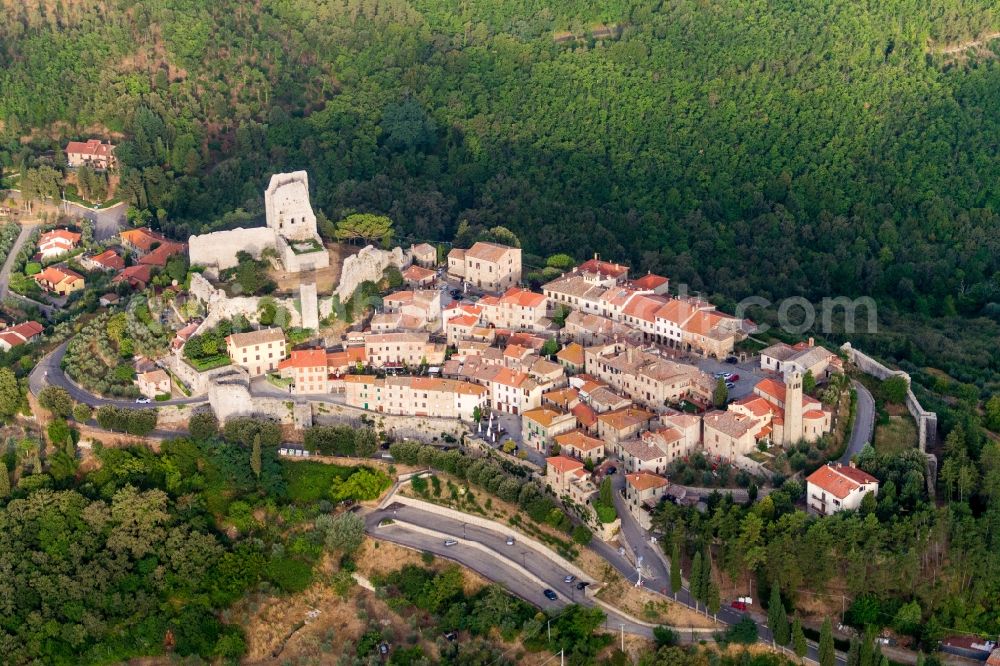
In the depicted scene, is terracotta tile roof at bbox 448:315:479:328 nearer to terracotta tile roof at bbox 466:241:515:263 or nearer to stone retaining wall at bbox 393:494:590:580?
terracotta tile roof at bbox 466:241:515:263

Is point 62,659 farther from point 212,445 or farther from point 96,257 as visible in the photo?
point 96,257

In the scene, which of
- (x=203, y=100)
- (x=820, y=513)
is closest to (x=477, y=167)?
(x=203, y=100)

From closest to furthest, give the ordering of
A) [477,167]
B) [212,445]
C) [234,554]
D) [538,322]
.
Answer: [234,554], [212,445], [538,322], [477,167]

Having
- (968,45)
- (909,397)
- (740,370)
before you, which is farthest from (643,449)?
(968,45)

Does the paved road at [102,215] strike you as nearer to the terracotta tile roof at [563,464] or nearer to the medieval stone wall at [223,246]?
the medieval stone wall at [223,246]

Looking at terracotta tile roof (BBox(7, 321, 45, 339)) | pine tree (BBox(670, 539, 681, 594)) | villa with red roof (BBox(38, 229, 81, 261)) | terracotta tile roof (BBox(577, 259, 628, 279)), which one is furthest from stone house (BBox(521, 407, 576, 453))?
villa with red roof (BBox(38, 229, 81, 261))

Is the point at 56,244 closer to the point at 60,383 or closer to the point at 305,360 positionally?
the point at 60,383

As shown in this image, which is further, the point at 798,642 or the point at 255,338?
the point at 255,338
